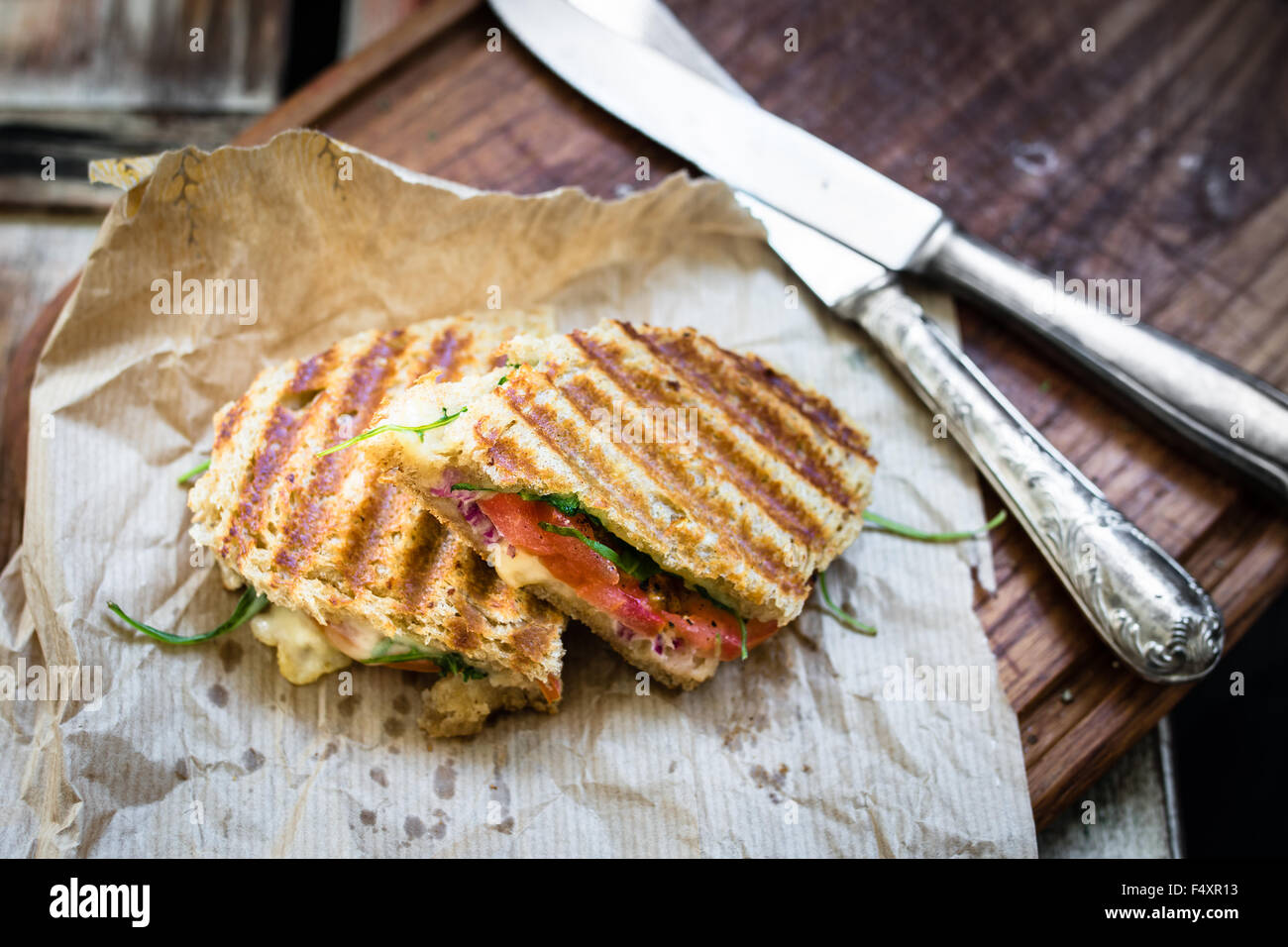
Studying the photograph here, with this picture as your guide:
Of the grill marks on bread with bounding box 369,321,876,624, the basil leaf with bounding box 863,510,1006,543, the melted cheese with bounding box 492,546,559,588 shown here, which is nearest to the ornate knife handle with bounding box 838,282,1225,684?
the basil leaf with bounding box 863,510,1006,543

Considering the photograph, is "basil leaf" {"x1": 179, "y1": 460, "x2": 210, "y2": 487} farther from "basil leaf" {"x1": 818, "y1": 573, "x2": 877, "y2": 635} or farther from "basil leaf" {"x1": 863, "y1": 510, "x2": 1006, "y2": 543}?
"basil leaf" {"x1": 863, "y1": 510, "x2": 1006, "y2": 543}

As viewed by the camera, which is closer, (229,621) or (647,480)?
(647,480)

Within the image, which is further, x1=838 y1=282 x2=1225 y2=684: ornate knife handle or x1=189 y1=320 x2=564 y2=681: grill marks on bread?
x1=838 y1=282 x2=1225 y2=684: ornate knife handle

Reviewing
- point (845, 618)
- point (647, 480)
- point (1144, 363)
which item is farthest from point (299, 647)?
point (1144, 363)

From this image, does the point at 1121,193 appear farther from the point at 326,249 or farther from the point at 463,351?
the point at 326,249

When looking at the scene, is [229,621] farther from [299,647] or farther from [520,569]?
[520,569]

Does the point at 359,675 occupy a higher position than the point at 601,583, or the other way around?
the point at 601,583
